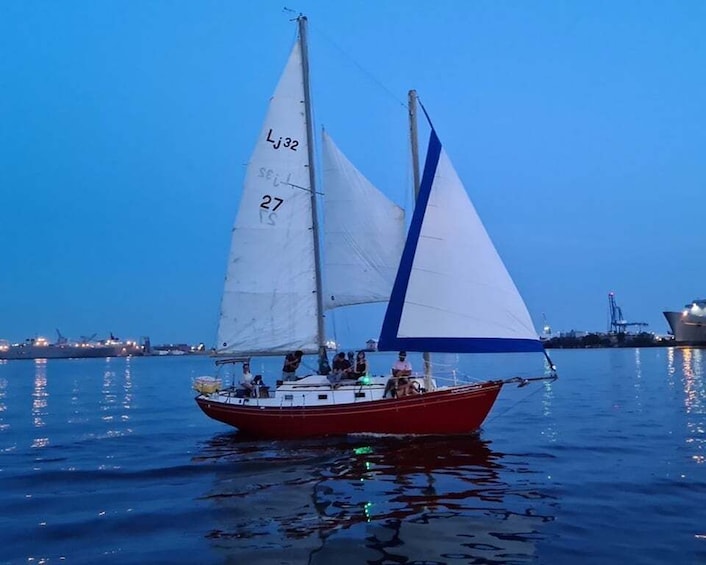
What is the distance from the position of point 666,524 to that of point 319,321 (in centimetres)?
1488

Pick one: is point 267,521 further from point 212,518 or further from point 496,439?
point 496,439

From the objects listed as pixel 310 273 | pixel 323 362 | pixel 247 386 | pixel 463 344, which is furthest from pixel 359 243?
pixel 247 386

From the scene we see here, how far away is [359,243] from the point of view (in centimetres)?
2569

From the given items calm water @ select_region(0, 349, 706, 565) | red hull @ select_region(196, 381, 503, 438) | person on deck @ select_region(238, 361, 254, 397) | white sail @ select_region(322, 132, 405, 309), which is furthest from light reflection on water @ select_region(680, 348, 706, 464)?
person on deck @ select_region(238, 361, 254, 397)

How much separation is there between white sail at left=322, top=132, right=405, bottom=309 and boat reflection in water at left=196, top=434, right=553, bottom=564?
557 centimetres

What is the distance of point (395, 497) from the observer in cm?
1617

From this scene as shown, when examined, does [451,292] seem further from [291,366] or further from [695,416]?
[695,416]

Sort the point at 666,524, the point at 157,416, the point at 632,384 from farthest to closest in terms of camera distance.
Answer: the point at 632,384 < the point at 157,416 < the point at 666,524

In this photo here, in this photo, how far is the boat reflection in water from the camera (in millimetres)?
12234

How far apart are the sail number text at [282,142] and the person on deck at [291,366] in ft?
25.6

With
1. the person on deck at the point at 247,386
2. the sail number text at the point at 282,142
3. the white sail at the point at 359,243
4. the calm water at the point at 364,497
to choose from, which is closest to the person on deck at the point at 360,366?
the white sail at the point at 359,243

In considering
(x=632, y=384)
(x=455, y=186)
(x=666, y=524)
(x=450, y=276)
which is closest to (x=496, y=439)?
(x=450, y=276)

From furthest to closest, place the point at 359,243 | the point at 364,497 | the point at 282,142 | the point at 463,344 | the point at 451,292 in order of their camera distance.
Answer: the point at 282,142 → the point at 359,243 → the point at 451,292 → the point at 463,344 → the point at 364,497

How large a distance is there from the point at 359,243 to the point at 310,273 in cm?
222
